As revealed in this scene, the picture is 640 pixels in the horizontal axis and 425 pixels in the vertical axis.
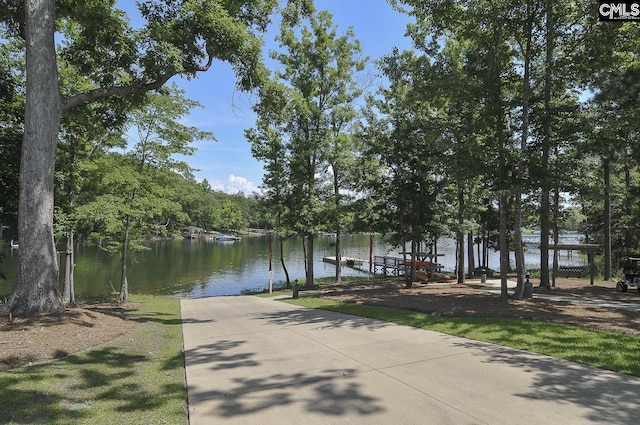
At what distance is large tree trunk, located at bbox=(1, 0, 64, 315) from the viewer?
7.26 meters

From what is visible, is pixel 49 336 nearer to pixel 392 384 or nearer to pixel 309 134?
pixel 392 384

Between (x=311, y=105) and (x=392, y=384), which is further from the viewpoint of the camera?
Answer: (x=311, y=105)

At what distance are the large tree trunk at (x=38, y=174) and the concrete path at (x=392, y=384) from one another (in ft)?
9.61

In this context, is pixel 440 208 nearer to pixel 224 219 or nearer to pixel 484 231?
pixel 484 231

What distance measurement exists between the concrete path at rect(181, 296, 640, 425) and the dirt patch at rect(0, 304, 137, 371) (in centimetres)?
161

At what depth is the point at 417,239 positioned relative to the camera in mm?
18281

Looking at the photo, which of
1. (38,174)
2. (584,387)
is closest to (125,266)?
(38,174)

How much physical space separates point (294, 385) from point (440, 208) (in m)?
15.2

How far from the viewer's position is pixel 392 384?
472cm

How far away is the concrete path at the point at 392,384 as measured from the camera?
3857 mm

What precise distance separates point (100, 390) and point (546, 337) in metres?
7.18

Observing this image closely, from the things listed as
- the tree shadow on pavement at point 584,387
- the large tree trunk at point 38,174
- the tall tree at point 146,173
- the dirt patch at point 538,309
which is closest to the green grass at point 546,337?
the tree shadow on pavement at point 584,387

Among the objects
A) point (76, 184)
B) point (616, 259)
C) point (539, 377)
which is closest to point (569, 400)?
point (539, 377)

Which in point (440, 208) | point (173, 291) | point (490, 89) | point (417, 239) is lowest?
point (173, 291)
